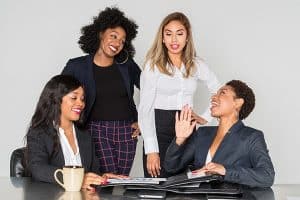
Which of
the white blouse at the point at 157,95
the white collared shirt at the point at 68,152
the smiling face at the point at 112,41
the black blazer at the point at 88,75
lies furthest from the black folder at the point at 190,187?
the smiling face at the point at 112,41

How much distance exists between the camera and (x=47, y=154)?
2271 mm

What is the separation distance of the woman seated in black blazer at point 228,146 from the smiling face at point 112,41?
66cm

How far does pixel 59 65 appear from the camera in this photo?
4.28 meters

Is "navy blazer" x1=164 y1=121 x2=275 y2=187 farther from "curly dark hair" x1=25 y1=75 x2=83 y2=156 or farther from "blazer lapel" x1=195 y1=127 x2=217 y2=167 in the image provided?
"curly dark hair" x1=25 y1=75 x2=83 y2=156

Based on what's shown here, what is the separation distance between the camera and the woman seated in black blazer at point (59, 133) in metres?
2.26

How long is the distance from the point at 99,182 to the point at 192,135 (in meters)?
0.70

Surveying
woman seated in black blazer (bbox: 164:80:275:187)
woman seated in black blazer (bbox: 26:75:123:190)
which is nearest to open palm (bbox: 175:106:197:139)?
woman seated in black blazer (bbox: 164:80:275:187)

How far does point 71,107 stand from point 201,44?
1930mm

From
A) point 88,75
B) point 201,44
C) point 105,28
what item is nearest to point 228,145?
point 88,75

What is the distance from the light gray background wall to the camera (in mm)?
4254

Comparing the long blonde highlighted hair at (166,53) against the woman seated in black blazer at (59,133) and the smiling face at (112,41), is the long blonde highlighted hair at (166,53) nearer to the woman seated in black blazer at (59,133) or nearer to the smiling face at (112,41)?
the smiling face at (112,41)

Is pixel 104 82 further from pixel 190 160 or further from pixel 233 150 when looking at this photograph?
pixel 233 150

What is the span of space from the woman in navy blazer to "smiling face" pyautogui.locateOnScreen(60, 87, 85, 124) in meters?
0.31

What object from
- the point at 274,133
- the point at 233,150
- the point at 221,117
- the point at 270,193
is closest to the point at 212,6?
the point at 274,133
